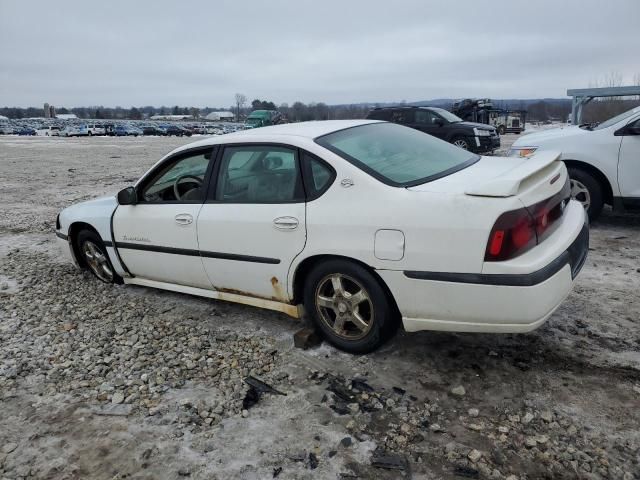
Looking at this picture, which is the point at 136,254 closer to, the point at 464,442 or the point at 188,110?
the point at 464,442

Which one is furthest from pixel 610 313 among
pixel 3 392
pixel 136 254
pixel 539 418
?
pixel 3 392

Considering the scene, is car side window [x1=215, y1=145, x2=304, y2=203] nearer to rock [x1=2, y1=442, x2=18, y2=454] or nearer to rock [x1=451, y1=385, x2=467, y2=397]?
rock [x1=451, y1=385, x2=467, y2=397]

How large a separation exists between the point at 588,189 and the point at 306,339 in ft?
14.2

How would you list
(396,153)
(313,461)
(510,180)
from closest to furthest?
(313,461) → (510,180) → (396,153)

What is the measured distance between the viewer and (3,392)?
327 cm

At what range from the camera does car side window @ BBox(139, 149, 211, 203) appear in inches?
165

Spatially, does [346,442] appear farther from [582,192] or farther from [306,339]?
[582,192]

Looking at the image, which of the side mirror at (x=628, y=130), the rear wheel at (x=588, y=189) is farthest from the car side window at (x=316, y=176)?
the side mirror at (x=628, y=130)

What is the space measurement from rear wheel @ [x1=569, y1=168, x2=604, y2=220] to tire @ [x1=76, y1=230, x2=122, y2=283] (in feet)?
17.1

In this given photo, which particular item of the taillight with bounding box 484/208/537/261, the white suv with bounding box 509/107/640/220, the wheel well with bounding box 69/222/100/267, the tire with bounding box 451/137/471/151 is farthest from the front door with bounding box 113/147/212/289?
the tire with bounding box 451/137/471/151

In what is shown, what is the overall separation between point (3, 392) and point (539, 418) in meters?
3.23

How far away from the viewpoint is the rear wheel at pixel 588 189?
6.07 metres

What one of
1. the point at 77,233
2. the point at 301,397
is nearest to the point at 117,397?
the point at 301,397

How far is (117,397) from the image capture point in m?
3.14
